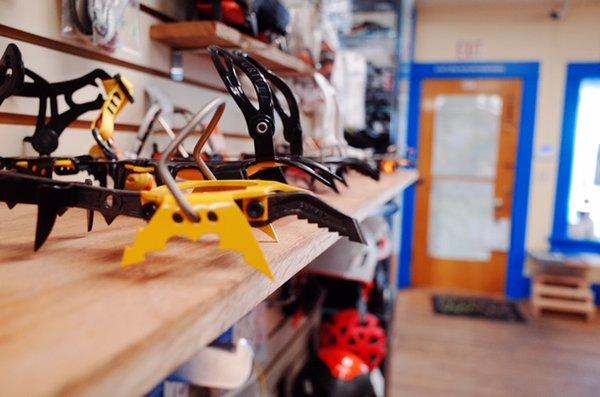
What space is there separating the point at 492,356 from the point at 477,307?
1.03 m

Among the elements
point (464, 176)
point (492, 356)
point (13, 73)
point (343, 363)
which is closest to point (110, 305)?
point (13, 73)

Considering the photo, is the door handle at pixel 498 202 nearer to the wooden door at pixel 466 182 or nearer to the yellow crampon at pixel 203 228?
the wooden door at pixel 466 182

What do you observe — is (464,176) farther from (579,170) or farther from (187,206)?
(187,206)

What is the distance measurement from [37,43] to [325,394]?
4.74 feet

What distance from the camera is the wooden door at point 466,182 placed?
4.60 metres

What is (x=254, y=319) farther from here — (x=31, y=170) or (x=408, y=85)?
(x=408, y=85)

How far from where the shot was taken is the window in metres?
4.35

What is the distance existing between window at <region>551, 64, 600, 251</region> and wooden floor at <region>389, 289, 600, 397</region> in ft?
2.61

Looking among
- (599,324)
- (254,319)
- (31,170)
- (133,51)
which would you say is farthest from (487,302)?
(31,170)

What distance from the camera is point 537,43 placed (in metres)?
4.41

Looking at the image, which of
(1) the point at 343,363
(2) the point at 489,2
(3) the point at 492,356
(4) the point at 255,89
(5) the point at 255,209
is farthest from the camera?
(2) the point at 489,2

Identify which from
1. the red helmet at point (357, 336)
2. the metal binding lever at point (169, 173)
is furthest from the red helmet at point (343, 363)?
the metal binding lever at point (169, 173)

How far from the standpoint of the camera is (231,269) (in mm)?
463

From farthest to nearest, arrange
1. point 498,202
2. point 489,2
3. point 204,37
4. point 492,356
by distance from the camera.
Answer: point 498,202 → point 489,2 → point 492,356 → point 204,37
